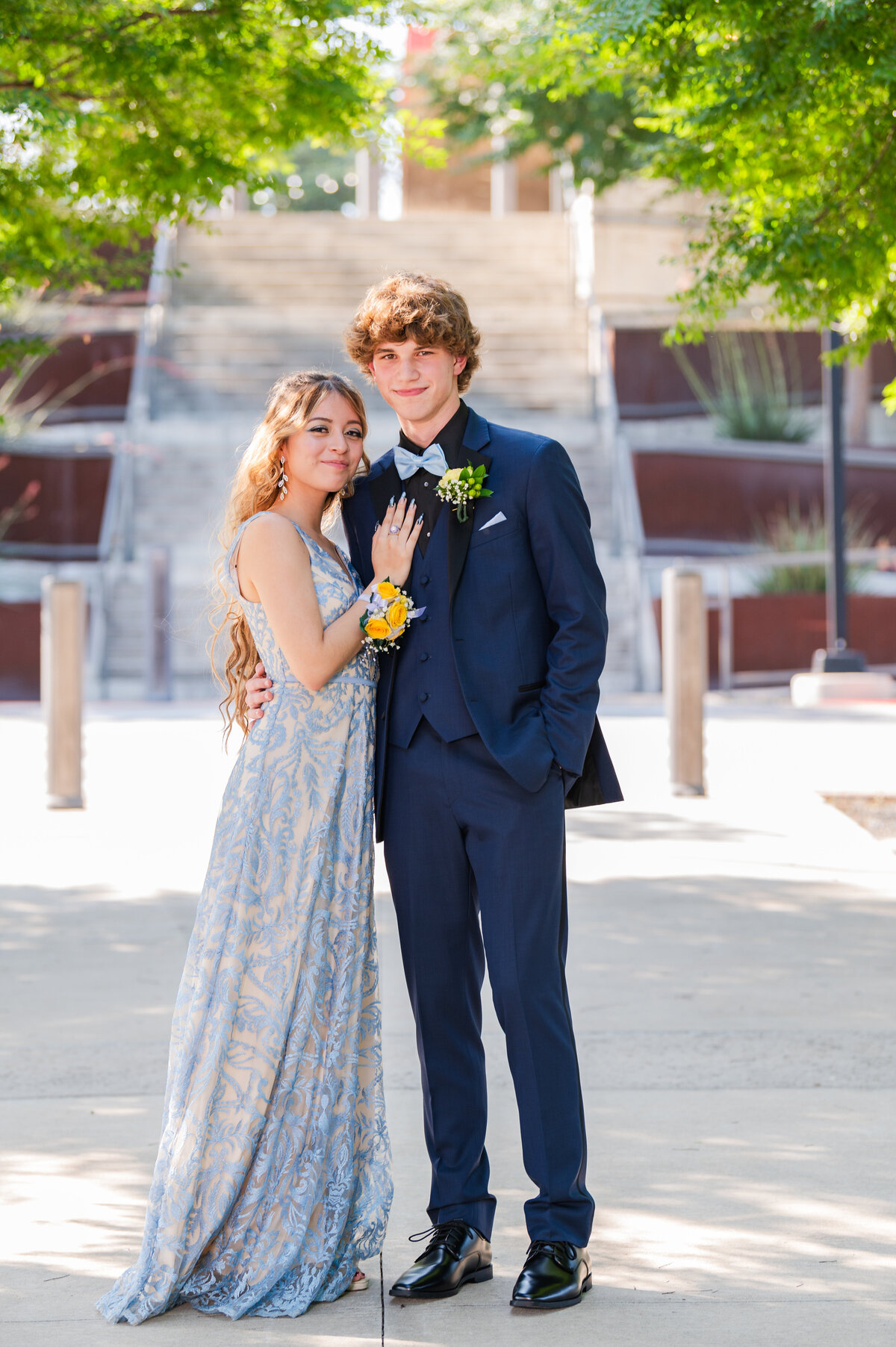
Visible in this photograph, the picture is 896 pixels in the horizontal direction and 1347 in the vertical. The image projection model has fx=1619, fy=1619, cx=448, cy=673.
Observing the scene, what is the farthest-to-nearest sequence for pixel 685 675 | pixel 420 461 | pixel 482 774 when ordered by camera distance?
pixel 685 675
pixel 420 461
pixel 482 774

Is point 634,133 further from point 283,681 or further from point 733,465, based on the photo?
point 283,681

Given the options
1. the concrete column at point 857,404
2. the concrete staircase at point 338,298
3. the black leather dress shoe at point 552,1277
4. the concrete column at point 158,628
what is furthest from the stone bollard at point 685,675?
the concrete column at point 857,404

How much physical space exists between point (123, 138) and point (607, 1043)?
5370mm

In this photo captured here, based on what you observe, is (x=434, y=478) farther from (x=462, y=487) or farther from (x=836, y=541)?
(x=836, y=541)

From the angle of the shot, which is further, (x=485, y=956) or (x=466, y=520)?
(x=485, y=956)

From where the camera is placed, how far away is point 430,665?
3.56 meters

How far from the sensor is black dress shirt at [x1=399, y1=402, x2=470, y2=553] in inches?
144

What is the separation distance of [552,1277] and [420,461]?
1782 mm

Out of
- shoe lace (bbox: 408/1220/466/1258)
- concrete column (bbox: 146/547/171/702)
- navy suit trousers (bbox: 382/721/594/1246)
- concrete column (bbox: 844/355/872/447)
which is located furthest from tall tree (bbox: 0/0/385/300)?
concrete column (bbox: 844/355/872/447)

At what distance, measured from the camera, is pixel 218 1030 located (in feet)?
11.5

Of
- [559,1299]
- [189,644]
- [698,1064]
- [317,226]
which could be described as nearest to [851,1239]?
[559,1299]

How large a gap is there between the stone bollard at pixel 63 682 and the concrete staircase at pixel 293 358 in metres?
6.13

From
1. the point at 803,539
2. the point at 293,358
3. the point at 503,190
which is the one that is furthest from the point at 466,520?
the point at 503,190

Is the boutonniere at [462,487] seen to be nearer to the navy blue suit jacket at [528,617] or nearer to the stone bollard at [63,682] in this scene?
the navy blue suit jacket at [528,617]
